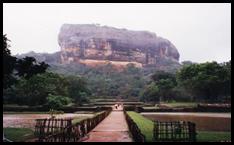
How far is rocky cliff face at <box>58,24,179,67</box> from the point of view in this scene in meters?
120

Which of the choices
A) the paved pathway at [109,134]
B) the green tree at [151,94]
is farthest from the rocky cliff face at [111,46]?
the paved pathway at [109,134]

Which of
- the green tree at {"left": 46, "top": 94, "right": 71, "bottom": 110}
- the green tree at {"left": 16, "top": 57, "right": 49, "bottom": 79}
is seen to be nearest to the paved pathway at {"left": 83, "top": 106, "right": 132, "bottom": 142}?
the green tree at {"left": 16, "top": 57, "right": 49, "bottom": 79}

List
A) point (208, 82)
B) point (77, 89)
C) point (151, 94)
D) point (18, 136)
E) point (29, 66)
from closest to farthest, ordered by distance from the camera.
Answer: point (29, 66)
point (18, 136)
point (208, 82)
point (77, 89)
point (151, 94)

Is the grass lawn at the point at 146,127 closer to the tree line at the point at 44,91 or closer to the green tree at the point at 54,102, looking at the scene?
the tree line at the point at 44,91

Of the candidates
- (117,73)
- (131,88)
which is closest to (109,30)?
(117,73)

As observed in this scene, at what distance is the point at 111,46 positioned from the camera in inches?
4914

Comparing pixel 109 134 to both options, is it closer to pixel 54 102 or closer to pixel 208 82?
pixel 54 102

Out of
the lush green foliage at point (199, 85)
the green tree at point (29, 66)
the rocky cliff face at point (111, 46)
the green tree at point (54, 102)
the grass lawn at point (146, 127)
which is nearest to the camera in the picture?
the green tree at point (29, 66)

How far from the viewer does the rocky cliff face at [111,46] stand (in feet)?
395

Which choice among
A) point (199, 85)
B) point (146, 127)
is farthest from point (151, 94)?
point (146, 127)

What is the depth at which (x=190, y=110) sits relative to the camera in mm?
38312

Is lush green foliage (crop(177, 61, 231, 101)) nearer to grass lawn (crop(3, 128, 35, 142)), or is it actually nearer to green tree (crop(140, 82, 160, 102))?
green tree (crop(140, 82, 160, 102))

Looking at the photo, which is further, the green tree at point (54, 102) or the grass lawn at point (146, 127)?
the green tree at point (54, 102)

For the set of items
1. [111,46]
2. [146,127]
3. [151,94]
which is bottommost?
[146,127]
